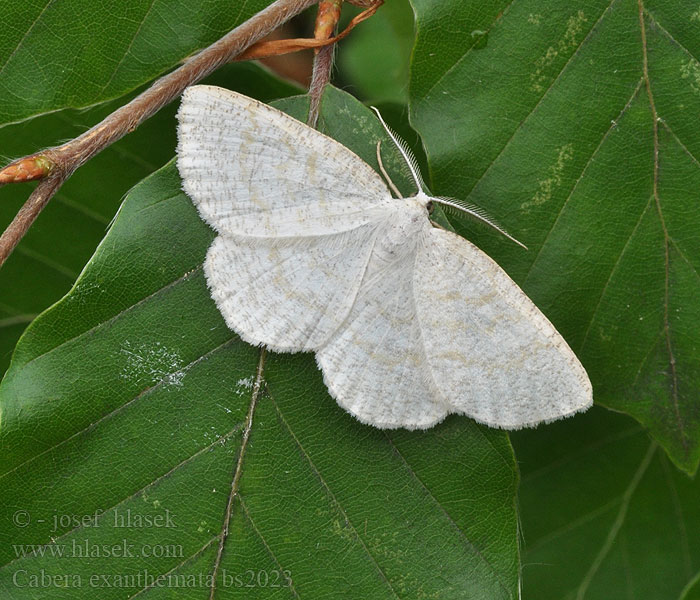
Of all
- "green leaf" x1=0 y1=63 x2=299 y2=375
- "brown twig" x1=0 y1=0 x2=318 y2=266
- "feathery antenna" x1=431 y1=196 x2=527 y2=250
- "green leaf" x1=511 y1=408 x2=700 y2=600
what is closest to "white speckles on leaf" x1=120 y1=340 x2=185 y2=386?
"brown twig" x1=0 y1=0 x2=318 y2=266

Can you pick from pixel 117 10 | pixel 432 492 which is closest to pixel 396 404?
pixel 432 492

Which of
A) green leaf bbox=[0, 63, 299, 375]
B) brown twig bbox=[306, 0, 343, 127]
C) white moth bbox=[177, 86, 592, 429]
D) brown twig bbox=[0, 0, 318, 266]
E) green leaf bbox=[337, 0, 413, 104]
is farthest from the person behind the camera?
green leaf bbox=[337, 0, 413, 104]

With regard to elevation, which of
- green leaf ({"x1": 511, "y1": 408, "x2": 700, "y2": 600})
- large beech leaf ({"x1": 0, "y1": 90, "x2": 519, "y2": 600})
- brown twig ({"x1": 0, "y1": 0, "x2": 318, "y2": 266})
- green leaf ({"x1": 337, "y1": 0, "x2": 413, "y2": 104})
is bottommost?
green leaf ({"x1": 511, "y1": 408, "x2": 700, "y2": 600})

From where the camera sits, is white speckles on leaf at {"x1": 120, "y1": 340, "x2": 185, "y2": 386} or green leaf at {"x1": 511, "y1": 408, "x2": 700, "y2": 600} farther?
green leaf at {"x1": 511, "y1": 408, "x2": 700, "y2": 600}

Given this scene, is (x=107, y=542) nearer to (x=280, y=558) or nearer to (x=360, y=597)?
(x=280, y=558)

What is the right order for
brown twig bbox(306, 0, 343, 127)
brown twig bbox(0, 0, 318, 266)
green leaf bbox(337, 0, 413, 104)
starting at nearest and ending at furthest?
brown twig bbox(0, 0, 318, 266) → brown twig bbox(306, 0, 343, 127) → green leaf bbox(337, 0, 413, 104)

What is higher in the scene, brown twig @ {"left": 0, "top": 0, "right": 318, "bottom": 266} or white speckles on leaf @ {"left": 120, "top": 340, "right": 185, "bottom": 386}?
brown twig @ {"left": 0, "top": 0, "right": 318, "bottom": 266}

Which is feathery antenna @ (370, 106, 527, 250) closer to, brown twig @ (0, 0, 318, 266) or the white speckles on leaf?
brown twig @ (0, 0, 318, 266)

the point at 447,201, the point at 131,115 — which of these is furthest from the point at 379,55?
the point at 131,115
